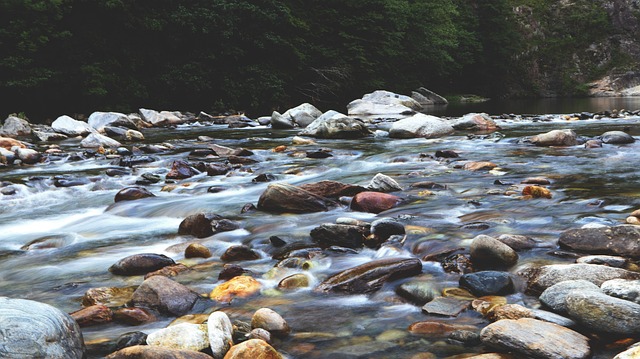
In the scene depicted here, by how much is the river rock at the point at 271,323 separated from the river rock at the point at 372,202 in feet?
8.73

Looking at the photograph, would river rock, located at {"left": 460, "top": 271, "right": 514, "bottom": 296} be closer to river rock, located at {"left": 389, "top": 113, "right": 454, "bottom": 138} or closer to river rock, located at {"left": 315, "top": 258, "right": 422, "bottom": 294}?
river rock, located at {"left": 315, "top": 258, "right": 422, "bottom": 294}

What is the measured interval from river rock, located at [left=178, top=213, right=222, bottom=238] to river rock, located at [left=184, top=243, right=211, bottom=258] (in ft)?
1.79

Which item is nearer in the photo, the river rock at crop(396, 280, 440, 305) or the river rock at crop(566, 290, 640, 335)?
the river rock at crop(566, 290, 640, 335)

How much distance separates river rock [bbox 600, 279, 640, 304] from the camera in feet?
8.37

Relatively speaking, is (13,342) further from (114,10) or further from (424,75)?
(424,75)

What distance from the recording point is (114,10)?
22656 mm

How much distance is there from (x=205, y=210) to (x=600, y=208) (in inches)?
148

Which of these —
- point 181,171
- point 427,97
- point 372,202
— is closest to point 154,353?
point 372,202

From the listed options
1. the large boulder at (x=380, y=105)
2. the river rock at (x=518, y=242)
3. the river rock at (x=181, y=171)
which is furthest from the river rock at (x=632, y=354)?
the large boulder at (x=380, y=105)

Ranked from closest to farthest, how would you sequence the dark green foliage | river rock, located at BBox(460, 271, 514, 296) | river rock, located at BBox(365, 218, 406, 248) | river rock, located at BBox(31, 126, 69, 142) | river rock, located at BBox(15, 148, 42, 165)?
river rock, located at BBox(460, 271, 514, 296) → river rock, located at BBox(365, 218, 406, 248) → river rock, located at BBox(15, 148, 42, 165) → river rock, located at BBox(31, 126, 69, 142) → the dark green foliage

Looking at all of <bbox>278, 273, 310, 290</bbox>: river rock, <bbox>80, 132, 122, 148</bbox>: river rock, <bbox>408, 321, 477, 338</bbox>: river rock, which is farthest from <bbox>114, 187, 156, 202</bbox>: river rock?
<bbox>80, 132, 122, 148</bbox>: river rock

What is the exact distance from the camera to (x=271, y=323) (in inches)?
105

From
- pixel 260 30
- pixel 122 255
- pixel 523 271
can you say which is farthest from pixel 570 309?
pixel 260 30

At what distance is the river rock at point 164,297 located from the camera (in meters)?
3.03
